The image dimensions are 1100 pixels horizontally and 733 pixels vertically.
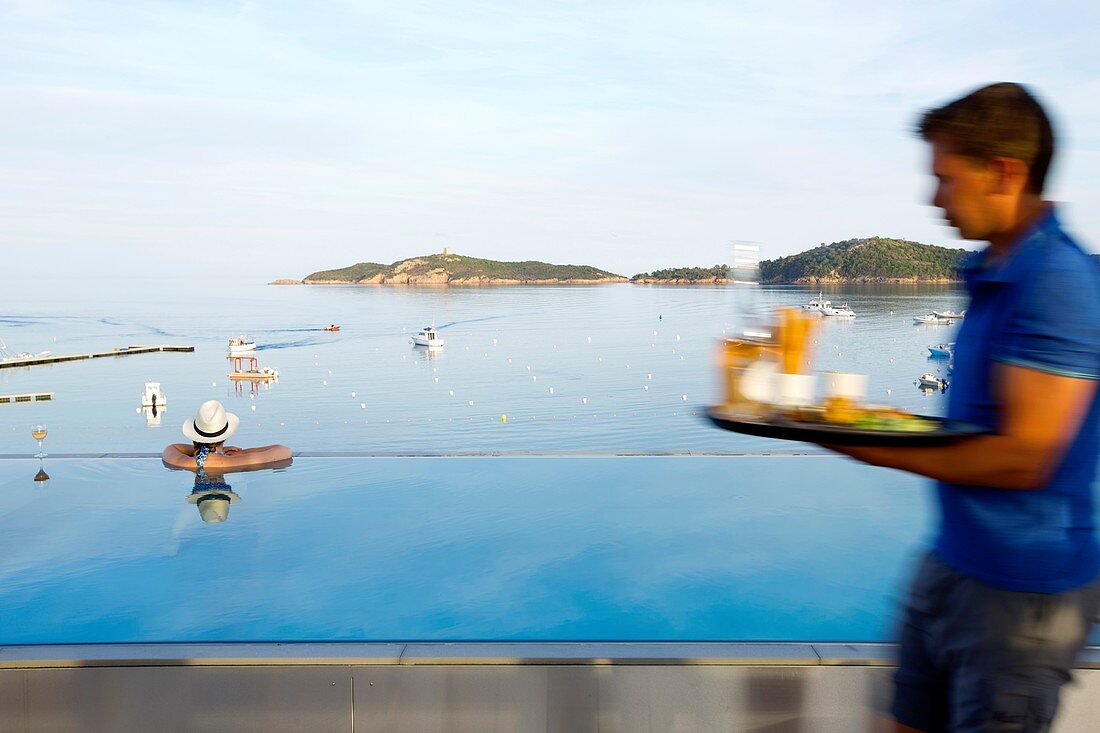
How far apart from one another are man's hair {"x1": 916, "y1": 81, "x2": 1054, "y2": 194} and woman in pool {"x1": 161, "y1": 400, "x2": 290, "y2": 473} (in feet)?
22.2

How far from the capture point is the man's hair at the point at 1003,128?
1.02 metres

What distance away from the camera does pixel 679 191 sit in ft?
24.1

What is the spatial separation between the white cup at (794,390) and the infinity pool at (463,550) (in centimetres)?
188

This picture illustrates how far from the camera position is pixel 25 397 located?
21594 millimetres

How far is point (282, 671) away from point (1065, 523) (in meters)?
1.65

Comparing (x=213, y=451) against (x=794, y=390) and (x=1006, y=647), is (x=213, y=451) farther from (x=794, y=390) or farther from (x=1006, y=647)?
(x=1006, y=647)

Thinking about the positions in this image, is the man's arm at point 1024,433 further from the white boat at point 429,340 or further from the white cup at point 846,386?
the white boat at point 429,340

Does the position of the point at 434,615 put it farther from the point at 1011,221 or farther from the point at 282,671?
the point at 1011,221

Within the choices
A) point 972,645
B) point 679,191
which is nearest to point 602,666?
point 972,645

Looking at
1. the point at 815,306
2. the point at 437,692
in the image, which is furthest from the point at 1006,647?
the point at 437,692

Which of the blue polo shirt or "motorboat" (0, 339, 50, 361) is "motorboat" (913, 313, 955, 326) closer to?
"motorboat" (0, 339, 50, 361)

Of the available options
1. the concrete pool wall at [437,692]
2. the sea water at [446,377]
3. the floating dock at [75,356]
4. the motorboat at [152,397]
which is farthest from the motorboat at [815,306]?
the floating dock at [75,356]

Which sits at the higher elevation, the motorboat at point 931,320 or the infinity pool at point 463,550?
the infinity pool at point 463,550

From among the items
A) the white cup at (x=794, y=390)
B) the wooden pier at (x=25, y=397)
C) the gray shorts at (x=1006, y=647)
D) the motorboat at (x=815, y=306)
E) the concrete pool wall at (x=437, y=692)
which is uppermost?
the motorboat at (x=815, y=306)
